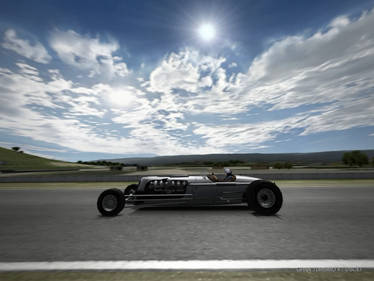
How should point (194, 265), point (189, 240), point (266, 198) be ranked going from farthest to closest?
point (266, 198), point (189, 240), point (194, 265)

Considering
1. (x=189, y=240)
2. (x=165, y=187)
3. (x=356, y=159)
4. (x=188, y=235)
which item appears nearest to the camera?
(x=189, y=240)

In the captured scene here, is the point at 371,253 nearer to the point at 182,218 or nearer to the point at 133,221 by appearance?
the point at 182,218

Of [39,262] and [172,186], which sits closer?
[39,262]

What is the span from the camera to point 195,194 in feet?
21.5

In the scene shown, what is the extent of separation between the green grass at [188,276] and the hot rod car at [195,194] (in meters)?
3.36

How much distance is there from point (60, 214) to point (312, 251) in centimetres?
644

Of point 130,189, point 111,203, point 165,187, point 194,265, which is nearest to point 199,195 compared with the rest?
point 165,187

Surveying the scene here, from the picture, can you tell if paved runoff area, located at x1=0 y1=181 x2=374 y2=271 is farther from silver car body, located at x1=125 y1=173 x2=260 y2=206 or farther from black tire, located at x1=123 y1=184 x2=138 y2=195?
black tire, located at x1=123 y1=184 x2=138 y2=195

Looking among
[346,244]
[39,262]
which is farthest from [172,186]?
[346,244]

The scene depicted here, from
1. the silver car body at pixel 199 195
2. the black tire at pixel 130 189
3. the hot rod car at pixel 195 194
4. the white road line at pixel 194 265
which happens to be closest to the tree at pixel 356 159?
the hot rod car at pixel 195 194

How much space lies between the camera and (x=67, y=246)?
3877mm

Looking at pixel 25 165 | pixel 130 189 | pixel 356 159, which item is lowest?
pixel 130 189

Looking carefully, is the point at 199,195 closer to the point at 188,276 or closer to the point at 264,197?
the point at 264,197

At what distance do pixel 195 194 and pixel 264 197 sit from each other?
1.98 meters
